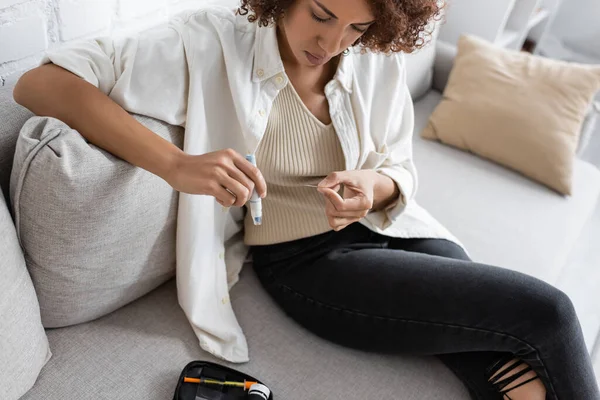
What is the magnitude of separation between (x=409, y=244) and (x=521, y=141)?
658 millimetres

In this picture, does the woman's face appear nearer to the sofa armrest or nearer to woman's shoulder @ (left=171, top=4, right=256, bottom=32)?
woman's shoulder @ (left=171, top=4, right=256, bottom=32)

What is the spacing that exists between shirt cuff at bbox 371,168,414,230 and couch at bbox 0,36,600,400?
29 cm

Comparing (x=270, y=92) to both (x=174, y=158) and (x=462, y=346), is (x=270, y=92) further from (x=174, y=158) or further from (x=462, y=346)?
(x=462, y=346)

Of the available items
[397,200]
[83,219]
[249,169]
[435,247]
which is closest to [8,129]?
[83,219]

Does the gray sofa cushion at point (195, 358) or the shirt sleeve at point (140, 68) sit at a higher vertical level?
the shirt sleeve at point (140, 68)

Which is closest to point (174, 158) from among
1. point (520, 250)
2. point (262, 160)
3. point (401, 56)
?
point (262, 160)

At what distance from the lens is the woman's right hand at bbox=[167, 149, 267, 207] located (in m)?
0.87

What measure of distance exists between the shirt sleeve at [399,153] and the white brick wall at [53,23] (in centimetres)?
63

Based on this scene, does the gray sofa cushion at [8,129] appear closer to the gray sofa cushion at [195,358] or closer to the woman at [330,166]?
the woman at [330,166]

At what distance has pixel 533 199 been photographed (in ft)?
5.50

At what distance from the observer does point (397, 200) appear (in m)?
1.18

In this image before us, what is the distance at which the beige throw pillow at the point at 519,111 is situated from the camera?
5.56 feet

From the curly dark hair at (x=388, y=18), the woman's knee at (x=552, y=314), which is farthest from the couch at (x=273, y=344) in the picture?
the curly dark hair at (x=388, y=18)

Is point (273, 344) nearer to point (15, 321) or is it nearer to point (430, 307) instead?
point (430, 307)
